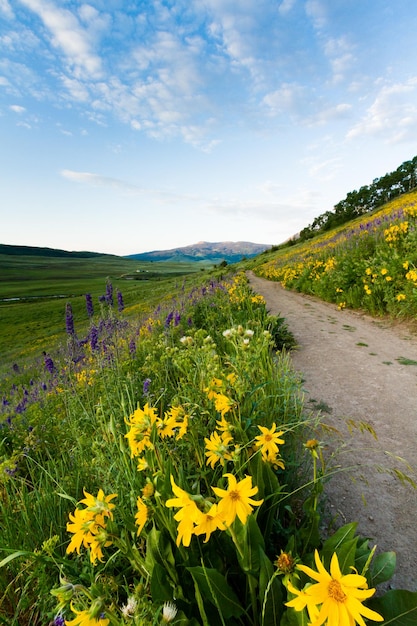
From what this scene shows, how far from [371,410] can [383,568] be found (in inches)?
97.3

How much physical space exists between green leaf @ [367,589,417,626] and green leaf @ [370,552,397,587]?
8.2 inches

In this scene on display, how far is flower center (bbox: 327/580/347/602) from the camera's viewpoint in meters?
0.86

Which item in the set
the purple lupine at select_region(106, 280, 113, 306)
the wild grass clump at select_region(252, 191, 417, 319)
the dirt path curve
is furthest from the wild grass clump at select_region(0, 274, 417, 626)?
the wild grass clump at select_region(252, 191, 417, 319)

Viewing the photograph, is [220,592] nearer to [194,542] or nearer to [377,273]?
[194,542]

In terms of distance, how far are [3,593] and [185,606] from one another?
1247 mm

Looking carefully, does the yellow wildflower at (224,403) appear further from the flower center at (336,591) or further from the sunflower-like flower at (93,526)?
the flower center at (336,591)

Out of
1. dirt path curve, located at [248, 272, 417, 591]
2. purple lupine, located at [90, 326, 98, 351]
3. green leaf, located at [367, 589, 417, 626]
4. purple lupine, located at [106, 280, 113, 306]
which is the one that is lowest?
dirt path curve, located at [248, 272, 417, 591]

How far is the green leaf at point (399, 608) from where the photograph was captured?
1.19 metres

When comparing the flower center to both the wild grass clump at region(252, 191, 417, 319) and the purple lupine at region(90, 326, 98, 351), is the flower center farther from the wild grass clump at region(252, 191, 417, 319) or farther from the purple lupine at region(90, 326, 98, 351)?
the wild grass clump at region(252, 191, 417, 319)

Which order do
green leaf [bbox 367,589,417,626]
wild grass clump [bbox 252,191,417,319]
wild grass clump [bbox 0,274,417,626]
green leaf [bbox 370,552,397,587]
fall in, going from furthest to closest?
wild grass clump [bbox 252,191,417,319] < green leaf [bbox 370,552,397,587] < green leaf [bbox 367,589,417,626] < wild grass clump [bbox 0,274,417,626]

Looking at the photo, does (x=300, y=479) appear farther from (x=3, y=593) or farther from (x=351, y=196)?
(x=351, y=196)

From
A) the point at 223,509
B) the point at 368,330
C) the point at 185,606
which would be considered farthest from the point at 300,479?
the point at 368,330

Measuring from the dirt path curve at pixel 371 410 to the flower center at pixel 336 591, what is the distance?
2.19 feet

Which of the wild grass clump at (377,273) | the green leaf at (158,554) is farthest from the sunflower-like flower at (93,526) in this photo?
the wild grass clump at (377,273)
